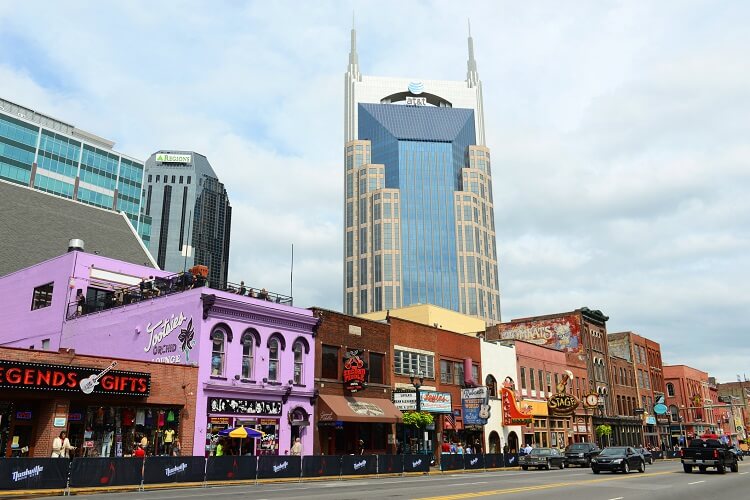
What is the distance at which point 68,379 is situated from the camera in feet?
86.9

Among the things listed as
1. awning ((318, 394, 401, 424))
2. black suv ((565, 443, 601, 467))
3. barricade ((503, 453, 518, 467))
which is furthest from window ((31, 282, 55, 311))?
black suv ((565, 443, 601, 467))

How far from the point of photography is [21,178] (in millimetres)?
120750

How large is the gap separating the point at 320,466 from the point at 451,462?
10.9 m

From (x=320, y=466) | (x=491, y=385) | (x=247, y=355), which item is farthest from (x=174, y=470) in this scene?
(x=491, y=385)

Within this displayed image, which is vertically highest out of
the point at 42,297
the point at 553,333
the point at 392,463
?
the point at 553,333

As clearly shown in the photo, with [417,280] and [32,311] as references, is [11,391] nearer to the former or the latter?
[32,311]

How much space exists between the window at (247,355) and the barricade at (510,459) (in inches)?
769

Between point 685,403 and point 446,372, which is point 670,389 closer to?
point 685,403

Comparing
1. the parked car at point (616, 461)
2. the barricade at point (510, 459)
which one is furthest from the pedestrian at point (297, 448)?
the barricade at point (510, 459)

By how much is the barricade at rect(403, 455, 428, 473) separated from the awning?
352 centimetres

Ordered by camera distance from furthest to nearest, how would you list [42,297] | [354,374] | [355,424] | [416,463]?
Result: [355,424] → [42,297] → [354,374] → [416,463]

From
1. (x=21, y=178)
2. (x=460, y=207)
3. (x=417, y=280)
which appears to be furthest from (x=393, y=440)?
(x=460, y=207)

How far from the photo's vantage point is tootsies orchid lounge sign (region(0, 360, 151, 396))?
24.9m

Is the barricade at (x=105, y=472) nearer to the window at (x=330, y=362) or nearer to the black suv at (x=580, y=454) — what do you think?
the window at (x=330, y=362)
